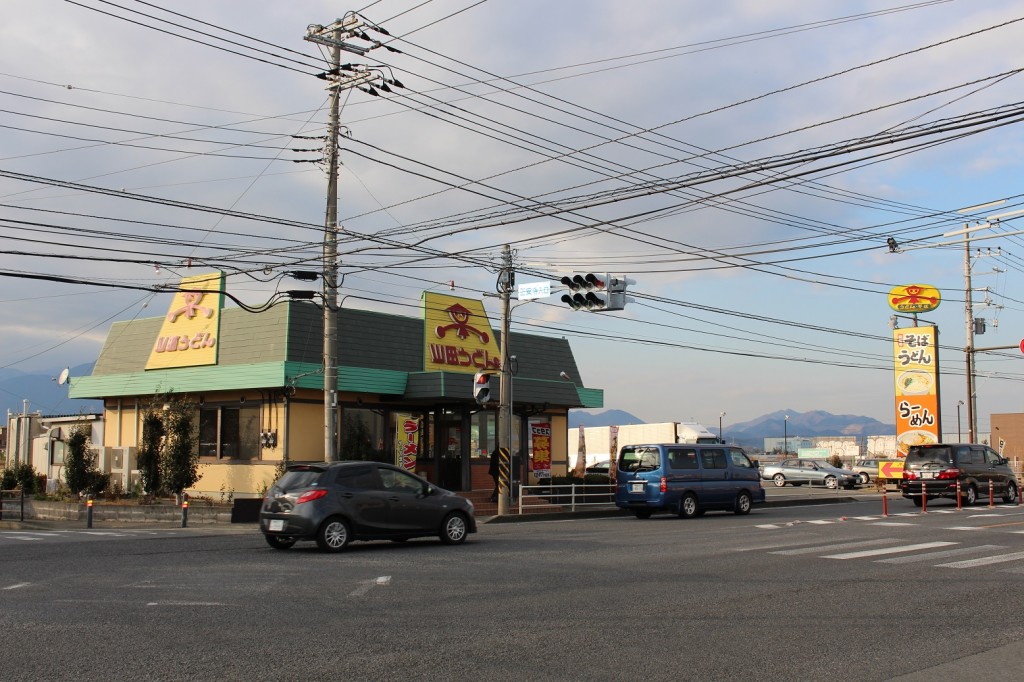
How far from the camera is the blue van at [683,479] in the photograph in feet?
82.9

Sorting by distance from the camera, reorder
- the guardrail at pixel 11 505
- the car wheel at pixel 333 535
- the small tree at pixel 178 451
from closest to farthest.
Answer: the car wheel at pixel 333 535, the small tree at pixel 178 451, the guardrail at pixel 11 505

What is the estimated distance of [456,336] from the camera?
3300 centimetres

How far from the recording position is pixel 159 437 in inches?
1139

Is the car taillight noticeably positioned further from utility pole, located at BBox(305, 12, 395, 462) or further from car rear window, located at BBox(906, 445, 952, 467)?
car rear window, located at BBox(906, 445, 952, 467)

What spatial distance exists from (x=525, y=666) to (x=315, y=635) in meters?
2.19

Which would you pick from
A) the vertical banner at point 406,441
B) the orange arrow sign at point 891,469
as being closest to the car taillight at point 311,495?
the vertical banner at point 406,441

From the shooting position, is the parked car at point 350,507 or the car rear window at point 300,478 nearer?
the parked car at point 350,507

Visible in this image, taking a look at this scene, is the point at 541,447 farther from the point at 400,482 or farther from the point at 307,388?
the point at 400,482

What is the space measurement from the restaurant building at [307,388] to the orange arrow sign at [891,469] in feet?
61.3

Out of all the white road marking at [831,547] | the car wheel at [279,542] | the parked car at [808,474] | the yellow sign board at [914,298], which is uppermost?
the yellow sign board at [914,298]

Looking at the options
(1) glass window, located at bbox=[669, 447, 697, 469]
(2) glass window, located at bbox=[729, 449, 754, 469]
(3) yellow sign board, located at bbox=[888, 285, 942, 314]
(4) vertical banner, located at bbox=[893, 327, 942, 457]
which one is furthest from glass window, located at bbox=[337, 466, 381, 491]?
(3) yellow sign board, located at bbox=[888, 285, 942, 314]

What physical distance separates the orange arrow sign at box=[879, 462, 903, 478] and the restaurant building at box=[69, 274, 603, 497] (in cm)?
1870

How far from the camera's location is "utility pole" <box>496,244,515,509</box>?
2542 cm

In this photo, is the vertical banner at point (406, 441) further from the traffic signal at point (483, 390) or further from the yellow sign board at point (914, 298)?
the yellow sign board at point (914, 298)
